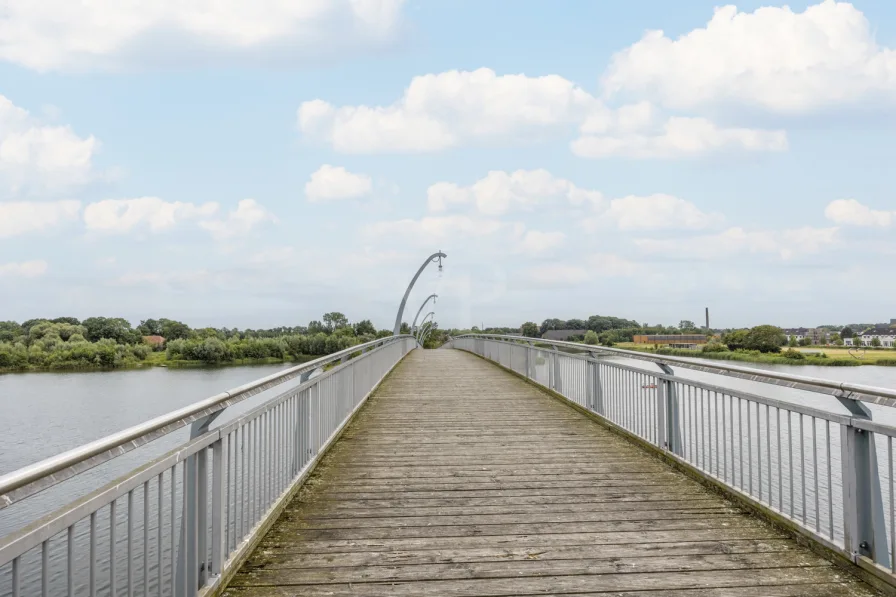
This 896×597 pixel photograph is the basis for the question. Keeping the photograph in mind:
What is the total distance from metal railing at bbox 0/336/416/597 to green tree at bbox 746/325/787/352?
96.5 m

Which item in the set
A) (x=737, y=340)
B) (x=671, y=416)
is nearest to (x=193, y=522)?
(x=671, y=416)

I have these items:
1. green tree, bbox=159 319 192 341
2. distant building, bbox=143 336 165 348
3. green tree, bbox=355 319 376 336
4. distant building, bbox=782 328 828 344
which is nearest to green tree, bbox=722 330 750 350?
distant building, bbox=782 328 828 344

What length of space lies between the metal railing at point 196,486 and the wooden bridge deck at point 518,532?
21 centimetres

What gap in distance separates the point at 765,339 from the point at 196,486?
103369mm

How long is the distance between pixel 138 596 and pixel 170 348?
114 metres

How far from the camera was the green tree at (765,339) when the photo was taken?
9231 centimetres

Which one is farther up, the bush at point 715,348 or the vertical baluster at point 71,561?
the vertical baluster at point 71,561

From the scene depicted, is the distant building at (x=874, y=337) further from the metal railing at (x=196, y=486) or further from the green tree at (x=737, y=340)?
the metal railing at (x=196, y=486)

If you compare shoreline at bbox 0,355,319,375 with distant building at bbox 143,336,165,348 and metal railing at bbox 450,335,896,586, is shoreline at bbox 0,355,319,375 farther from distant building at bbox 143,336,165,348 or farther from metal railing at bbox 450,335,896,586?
metal railing at bbox 450,335,896,586

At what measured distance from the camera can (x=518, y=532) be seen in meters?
4.35

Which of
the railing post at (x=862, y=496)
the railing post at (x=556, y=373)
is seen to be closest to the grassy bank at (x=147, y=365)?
the railing post at (x=556, y=373)

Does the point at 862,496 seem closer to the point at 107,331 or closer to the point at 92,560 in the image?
the point at 92,560

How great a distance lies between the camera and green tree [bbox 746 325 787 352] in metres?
92.3

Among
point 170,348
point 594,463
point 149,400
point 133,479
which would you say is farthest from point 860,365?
point 170,348
